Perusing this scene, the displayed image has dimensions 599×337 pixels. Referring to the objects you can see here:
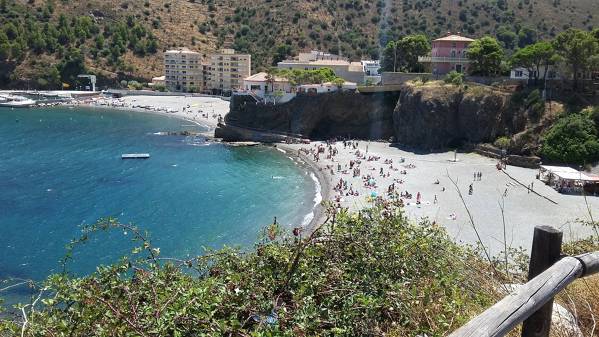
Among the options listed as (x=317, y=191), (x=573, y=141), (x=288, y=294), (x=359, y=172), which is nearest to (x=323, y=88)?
(x=359, y=172)

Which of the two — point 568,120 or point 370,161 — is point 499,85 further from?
point 370,161

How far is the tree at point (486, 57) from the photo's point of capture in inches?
1921

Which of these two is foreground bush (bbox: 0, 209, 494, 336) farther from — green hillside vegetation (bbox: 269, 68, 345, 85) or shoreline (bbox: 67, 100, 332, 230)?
green hillside vegetation (bbox: 269, 68, 345, 85)

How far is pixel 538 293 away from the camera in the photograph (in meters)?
2.99

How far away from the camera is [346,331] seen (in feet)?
15.5

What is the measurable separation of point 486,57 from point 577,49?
350 inches

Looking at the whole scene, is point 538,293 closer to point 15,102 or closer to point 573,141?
point 573,141

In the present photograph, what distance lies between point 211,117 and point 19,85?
44.3 meters

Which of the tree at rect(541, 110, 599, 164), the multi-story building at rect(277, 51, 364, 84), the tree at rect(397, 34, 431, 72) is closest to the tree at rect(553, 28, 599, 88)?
the tree at rect(541, 110, 599, 164)

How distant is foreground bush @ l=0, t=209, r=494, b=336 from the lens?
14.9ft

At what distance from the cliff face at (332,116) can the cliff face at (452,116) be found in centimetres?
306

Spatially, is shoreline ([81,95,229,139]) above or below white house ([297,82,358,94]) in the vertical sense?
below

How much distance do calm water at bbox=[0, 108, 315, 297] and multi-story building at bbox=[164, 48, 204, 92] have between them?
3661 centimetres

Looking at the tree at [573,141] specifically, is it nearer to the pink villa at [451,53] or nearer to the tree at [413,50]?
the pink villa at [451,53]
